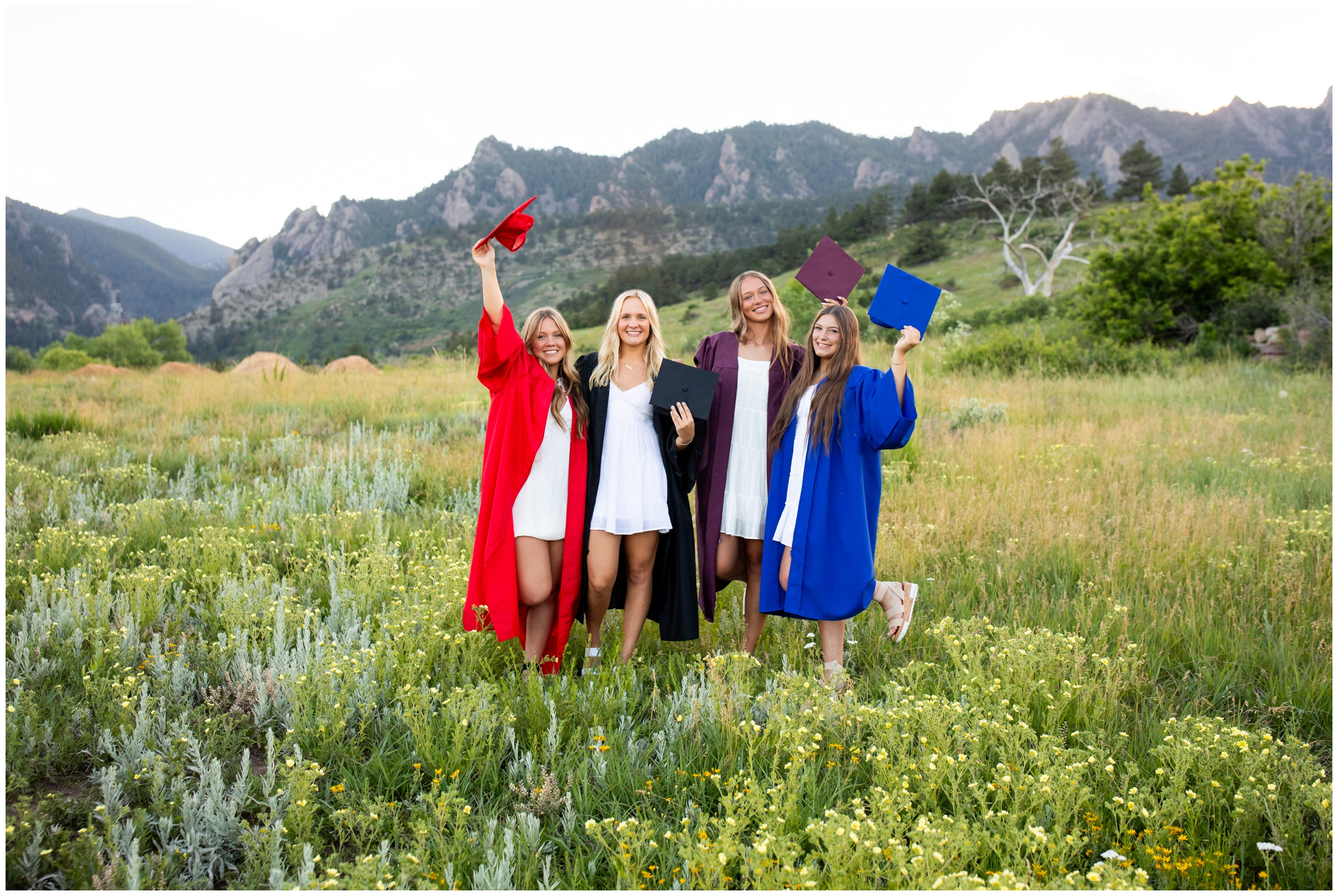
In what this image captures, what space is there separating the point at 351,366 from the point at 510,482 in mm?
16554

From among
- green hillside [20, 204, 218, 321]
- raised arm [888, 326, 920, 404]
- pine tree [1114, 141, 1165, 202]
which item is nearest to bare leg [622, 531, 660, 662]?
raised arm [888, 326, 920, 404]

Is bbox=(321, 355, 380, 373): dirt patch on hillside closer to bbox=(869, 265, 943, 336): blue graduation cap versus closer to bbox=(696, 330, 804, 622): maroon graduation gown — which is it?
bbox=(696, 330, 804, 622): maroon graduation gown

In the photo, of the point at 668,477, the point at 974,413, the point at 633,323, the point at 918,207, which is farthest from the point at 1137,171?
the point at 668,477

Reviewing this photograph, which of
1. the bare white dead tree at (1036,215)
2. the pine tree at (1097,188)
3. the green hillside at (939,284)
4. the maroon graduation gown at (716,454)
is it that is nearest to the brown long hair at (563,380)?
the maroon graduation gown at (716,454)

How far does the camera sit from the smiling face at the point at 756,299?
4031 millimetres

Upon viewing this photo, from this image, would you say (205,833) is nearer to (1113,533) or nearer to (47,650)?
(47,650)

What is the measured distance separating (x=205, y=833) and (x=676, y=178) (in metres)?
173

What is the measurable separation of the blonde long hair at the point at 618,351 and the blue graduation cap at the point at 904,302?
113 centimetres

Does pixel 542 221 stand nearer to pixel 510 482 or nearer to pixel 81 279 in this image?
pixel 81 279

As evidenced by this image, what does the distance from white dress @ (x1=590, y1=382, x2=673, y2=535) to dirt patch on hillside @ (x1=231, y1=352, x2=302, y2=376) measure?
1321 cm

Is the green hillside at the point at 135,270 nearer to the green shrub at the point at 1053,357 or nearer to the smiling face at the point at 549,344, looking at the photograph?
the green shrub at the point at 1053,357

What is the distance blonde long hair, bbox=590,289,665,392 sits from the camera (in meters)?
3.92

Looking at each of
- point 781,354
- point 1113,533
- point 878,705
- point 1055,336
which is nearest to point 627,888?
point 878,705

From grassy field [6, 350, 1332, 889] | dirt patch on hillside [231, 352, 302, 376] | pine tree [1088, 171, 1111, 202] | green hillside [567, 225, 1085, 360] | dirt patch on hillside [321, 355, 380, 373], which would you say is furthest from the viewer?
pine tree [1088, 171, 1111, 202]
